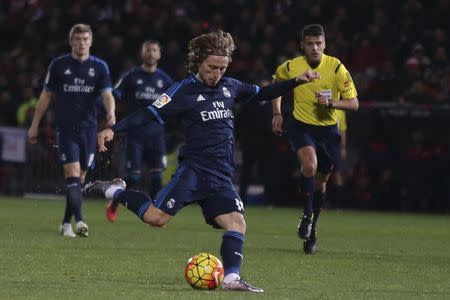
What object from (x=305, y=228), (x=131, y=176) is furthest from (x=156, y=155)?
(x=305, y=228)

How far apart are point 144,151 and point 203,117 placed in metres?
8.26

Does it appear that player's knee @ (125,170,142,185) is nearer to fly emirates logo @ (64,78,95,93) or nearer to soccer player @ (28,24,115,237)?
soccer player @ (28,24,115,237)

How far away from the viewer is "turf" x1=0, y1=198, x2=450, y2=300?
9258 millimetres

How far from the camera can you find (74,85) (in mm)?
14664

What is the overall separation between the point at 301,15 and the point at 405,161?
3797 mm

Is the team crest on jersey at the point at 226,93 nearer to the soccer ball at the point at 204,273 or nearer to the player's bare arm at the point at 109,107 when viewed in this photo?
the soccer ball at the point at 204,273

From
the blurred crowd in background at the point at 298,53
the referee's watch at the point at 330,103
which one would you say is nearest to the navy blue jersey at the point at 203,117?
the referee's watch at the point at 330,103

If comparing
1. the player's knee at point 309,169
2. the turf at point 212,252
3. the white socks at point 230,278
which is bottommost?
the turf at point 212,252

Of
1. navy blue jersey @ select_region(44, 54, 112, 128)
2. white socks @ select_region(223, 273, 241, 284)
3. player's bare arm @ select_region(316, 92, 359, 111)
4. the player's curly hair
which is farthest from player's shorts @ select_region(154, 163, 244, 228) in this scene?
navy blue jersey @ select_region(44, 54, 112, 128)

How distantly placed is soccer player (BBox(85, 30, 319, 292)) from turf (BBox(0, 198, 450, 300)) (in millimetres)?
533

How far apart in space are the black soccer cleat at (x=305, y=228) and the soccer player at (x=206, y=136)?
3319 millimetres

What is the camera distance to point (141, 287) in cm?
938

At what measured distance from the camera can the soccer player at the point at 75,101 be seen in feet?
47.6

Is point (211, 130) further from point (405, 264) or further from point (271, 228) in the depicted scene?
point (271, 228)
